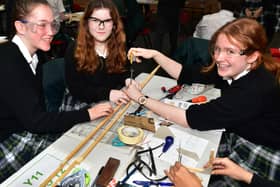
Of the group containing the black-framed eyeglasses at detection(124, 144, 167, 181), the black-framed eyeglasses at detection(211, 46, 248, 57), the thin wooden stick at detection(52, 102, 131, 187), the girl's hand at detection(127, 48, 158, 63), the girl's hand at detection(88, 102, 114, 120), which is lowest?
the black-framed eyeglasses at detection(124, 144, 167, 181)

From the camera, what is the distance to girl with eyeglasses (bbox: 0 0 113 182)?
129 cm

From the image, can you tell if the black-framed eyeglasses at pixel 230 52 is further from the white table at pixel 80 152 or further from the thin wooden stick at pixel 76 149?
the thin wooden stick at pixel 76 149

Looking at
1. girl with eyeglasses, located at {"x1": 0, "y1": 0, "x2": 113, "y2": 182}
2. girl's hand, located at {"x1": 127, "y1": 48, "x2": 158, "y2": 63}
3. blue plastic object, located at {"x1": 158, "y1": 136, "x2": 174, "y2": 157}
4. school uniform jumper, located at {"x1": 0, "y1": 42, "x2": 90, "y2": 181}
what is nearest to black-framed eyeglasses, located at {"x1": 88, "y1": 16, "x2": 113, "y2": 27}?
girl's hand, located at {"x1": 127, "y1": 48, "x2": 158, "y2": 63}

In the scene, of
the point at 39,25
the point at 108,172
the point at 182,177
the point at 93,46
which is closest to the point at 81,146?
the point at 108,172

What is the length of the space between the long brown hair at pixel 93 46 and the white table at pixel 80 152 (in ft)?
1.84

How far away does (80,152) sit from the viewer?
118 centimetres

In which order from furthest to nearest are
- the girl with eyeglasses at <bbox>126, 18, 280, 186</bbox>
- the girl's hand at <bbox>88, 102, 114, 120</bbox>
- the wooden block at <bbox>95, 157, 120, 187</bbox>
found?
the girl's hand at <bbox>88, 102, 114, 120</bbox>
the girl with eyeglasses at <bbox>126, 18, 280, 186</bbox>
the wooden block at <bbox>95, 157, 120, 187</bbox>

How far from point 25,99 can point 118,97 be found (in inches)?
21.1

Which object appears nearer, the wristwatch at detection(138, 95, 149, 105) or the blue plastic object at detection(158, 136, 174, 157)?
the blue plastic object at detection(158, 136, 174, 157)

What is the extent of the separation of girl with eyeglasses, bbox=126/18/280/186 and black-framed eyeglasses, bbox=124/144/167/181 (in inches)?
11.6

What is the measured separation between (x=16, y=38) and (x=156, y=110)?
30.9 inches

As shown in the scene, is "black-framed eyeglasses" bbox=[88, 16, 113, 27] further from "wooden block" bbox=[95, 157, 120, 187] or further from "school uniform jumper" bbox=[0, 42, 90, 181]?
"wooden block" bbox=[95, 157, 120, 187]

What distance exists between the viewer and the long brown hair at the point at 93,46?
1.79 metres

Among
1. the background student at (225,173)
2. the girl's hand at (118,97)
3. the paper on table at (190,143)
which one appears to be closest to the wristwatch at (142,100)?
the girl's hand at (118,97)
